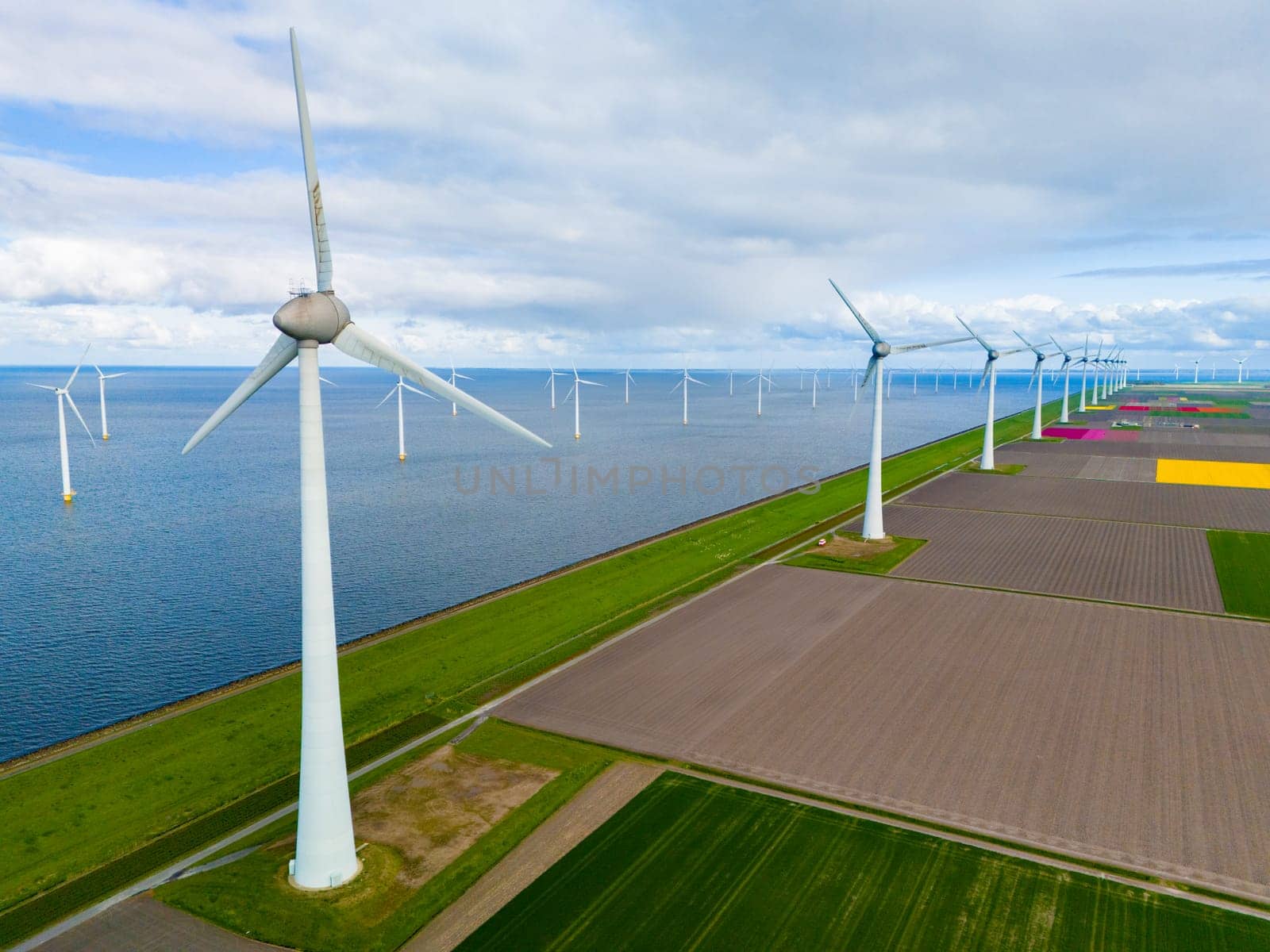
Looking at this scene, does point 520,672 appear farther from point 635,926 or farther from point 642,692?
point 635,926

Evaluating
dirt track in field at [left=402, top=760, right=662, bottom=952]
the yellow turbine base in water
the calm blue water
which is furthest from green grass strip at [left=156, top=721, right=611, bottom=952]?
the yellow turbine base in water

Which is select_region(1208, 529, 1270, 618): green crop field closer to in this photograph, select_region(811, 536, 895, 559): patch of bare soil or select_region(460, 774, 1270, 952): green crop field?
select_region(811, 536, 895, 559): patch of bare soil

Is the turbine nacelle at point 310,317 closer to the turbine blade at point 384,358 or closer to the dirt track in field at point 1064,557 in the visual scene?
the turbine blade at point 384,358

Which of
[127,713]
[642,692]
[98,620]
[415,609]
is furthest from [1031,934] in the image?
[98,620]

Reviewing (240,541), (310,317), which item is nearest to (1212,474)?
(240,541)

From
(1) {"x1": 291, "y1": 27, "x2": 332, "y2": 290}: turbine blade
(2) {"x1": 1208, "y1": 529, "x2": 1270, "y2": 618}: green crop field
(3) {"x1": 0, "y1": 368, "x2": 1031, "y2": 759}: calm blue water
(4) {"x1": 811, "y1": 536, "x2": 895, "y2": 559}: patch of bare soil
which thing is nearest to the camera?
(1) {"x1": 291, "y1": 27, "x2": 332, "y2": 290}: turbine blade

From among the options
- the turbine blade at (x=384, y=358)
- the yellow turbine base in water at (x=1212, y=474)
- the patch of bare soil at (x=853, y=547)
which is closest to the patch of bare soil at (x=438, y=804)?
the turbine blade at (x=384, y=358)
